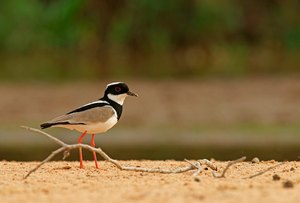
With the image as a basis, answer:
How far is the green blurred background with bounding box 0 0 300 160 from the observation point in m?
18.4

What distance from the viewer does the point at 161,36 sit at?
26312 mm

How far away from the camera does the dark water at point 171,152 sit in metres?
14.3

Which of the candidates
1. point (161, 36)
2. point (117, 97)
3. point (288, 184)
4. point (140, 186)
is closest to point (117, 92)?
point (117, 97)

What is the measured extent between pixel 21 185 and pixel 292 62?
1953 cm

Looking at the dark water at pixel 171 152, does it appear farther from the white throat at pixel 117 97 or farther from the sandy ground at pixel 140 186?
the sandy ground at pixel 140 186

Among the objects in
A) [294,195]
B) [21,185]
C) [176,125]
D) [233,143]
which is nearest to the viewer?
[294,195]

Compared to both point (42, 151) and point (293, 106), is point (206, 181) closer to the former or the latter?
point (42, 151)

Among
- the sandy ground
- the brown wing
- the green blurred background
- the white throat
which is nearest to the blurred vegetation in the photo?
the green blurred background

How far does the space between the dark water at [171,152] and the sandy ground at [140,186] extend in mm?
4647

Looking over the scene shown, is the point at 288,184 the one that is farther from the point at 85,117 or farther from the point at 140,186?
the point at 85,117

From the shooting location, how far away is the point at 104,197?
7250 mm

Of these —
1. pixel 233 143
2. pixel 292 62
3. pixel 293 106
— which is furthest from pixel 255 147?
pixel 292 62

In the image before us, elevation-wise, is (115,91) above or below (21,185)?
above

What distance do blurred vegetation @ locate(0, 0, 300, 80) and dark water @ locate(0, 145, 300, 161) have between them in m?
7.93
